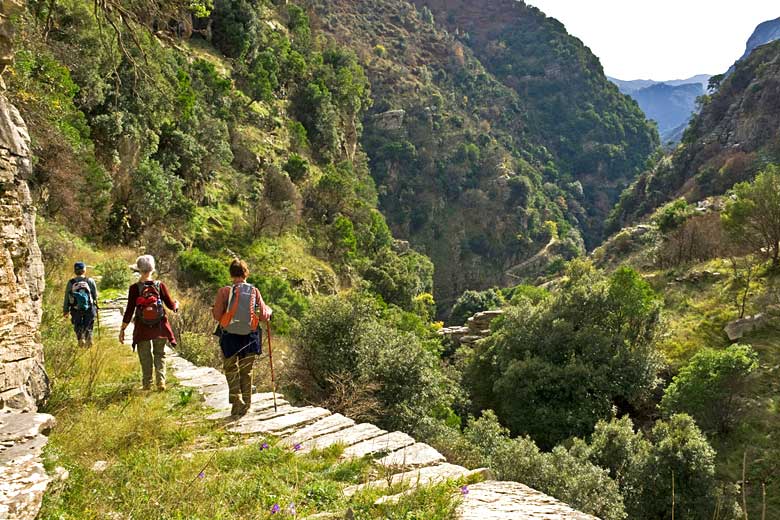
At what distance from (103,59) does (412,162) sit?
55931 millimetres

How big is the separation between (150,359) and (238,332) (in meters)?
1.33

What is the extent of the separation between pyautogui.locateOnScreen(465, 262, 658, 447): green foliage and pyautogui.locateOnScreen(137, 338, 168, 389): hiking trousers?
13.7m

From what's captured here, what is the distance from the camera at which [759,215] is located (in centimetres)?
2069

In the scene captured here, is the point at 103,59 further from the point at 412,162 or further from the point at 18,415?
the point at 412,162

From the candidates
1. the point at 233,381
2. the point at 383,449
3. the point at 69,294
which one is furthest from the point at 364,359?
the point at 383,449

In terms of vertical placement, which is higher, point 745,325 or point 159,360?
point 159,360

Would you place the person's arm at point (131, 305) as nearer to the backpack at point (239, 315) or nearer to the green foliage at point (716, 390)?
the backpack at point (239, 315)

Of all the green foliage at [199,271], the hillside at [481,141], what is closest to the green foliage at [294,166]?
the green foliage at [199,271]

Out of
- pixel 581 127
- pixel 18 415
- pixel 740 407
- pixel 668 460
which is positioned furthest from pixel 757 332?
pixel 581 127

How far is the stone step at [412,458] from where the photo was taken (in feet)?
12.5

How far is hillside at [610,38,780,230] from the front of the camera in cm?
4553

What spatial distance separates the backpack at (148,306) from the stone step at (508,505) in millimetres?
3945

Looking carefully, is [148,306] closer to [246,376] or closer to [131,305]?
[131,305]

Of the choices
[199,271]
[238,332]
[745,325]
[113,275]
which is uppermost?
[113,275]
